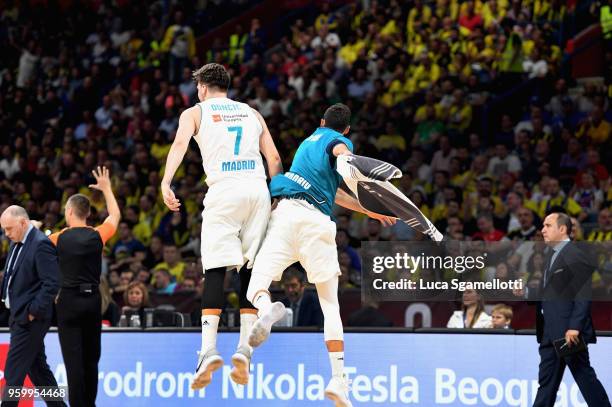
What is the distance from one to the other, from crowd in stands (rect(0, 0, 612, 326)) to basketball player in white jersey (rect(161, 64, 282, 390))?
542cm

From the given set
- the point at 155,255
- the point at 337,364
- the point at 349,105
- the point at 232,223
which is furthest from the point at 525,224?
the point at 232,223

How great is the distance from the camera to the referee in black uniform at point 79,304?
11.0 meters

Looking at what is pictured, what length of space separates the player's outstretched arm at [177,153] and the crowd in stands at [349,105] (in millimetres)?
5640

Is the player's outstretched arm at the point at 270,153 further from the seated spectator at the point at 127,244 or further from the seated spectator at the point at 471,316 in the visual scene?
the seated spectator at the point at 127,244

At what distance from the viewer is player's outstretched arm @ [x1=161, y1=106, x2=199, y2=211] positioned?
838 cm

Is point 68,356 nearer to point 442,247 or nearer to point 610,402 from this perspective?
point 442,247

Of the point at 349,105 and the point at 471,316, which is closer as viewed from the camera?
the point at 471,316

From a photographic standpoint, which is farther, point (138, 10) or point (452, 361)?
point (138, 10)

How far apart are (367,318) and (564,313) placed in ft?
10.8

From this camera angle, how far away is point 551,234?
10.8m

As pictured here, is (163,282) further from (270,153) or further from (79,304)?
(270,153)

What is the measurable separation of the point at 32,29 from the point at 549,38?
41.4 ft

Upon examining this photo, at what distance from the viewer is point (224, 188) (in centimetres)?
864

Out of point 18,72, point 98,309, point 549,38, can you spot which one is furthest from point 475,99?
point 18,72
